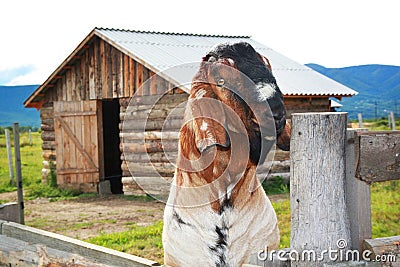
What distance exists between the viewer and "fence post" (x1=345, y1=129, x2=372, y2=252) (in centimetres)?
246

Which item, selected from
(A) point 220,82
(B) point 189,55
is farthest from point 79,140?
(A) point 220,82

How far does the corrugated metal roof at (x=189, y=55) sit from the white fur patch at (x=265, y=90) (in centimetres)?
712

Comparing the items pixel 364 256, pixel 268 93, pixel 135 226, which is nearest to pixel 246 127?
pixel 268 93

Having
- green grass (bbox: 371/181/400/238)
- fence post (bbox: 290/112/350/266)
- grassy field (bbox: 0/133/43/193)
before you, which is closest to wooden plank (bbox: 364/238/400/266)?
fence post (bbox: 290/112/350/266)

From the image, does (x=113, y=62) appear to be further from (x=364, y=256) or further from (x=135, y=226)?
(x=364, y=256)

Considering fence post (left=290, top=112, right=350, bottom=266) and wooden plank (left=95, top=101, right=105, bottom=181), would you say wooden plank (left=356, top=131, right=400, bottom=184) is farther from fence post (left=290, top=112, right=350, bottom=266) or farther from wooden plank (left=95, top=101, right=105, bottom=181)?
wooden plank (left=95, top=101, right=105, bottom=181)

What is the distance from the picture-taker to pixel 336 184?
242 centimetres

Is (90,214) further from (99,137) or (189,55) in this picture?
(189,55)

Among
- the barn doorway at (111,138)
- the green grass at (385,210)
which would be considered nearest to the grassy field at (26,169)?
the barn doorway at (111,138)

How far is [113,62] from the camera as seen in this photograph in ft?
38.0

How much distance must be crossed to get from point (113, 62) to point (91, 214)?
348 cm

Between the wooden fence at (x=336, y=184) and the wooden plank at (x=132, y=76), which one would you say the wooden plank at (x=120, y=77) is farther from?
the wooden fence at (x=336, y=184)

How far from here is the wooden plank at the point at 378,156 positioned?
2414 millimetres

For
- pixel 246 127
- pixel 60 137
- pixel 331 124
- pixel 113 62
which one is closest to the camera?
pixel 331 124
